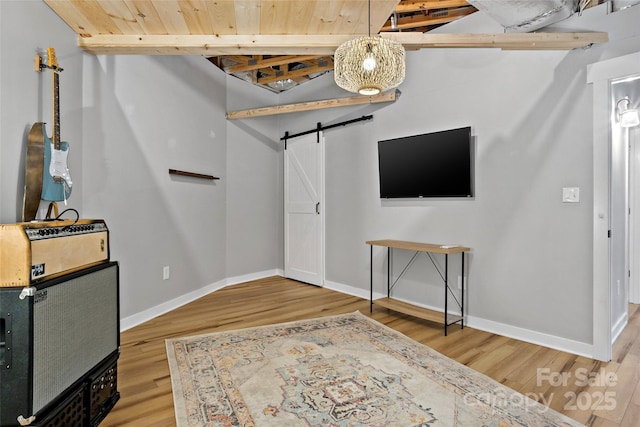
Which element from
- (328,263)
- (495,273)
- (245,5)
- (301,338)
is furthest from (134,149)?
→ (495,273)

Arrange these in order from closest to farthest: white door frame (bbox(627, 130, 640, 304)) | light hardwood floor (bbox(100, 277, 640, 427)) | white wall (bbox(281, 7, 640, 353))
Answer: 1. light hardwood floor (bbox(100, 277, 640, 427))
2. white wall (bbox(281, 7, 640, 353))
3. white door frame (bbox(627, 130, 640, 304))

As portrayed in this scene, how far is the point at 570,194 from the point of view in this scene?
2.67m

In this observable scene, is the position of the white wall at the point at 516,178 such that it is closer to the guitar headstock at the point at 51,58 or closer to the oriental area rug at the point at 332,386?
the oriental area rug at the point at 332,386

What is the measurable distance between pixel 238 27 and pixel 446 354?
9.30ft

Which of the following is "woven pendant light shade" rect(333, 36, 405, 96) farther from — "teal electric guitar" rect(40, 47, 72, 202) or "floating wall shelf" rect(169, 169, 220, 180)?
"floating wall shelf" rect(169, 169, 220, 180)

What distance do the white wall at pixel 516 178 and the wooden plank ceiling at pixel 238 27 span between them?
1.05 feet

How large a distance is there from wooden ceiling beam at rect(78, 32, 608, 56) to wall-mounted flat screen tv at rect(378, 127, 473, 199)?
0.84 meters

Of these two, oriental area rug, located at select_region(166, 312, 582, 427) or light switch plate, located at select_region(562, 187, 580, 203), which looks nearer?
oriental area rug, located at select_region(166, 312, 582, 427)

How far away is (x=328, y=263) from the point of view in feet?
15.7

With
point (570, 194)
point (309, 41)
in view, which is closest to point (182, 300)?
point (309, 41)

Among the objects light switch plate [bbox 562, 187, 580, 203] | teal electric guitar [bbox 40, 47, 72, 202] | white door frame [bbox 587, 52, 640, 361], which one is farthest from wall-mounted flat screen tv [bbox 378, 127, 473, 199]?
teal electric guitar [bbox 40, 47, 72, 202]

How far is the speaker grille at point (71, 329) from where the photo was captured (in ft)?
4.62

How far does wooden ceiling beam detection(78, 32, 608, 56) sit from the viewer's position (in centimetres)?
250

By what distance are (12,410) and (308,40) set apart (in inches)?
104
